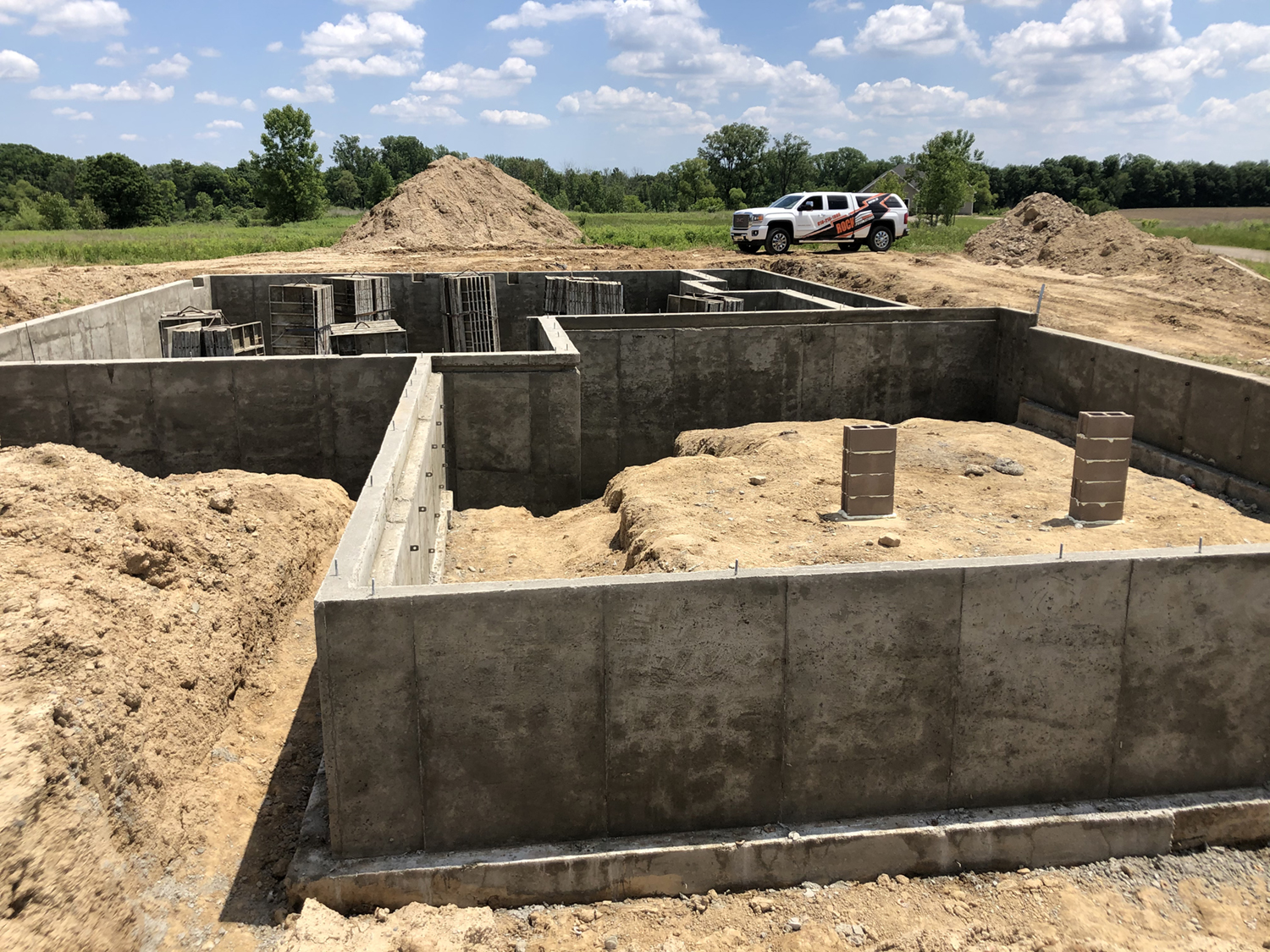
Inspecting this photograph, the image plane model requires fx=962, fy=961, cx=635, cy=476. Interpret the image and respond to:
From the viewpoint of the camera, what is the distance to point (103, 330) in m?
14.7

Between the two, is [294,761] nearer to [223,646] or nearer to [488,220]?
[223,646]

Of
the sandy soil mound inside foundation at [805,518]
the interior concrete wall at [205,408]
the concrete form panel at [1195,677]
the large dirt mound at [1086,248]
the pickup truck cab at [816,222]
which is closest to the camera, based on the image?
the concrete form panel at [1195,677]

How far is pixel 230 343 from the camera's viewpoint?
49.2 ft

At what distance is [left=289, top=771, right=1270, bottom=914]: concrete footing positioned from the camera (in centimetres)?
486

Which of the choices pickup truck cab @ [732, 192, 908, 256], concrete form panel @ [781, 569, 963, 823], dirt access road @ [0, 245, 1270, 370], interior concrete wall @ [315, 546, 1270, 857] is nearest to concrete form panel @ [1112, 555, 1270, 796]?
interior concrete wall @ [315, 546, 1270, 857]

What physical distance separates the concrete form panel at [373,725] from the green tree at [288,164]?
68.1m

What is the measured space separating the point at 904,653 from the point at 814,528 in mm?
3747

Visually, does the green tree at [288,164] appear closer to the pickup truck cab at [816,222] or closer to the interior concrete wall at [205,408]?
the pickup truck cab at [816,222]

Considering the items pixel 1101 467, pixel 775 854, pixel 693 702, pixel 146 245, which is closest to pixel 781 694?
pixel 693 702

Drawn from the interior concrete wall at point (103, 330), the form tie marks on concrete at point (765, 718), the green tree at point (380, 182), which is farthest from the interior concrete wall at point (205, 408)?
the green tree at point (380, 182)

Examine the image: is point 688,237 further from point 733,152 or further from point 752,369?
point 733,152

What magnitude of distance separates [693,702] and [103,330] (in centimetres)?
1322

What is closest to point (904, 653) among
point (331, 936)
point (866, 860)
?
point (866, 860)

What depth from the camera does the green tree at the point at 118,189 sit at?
224 feet
